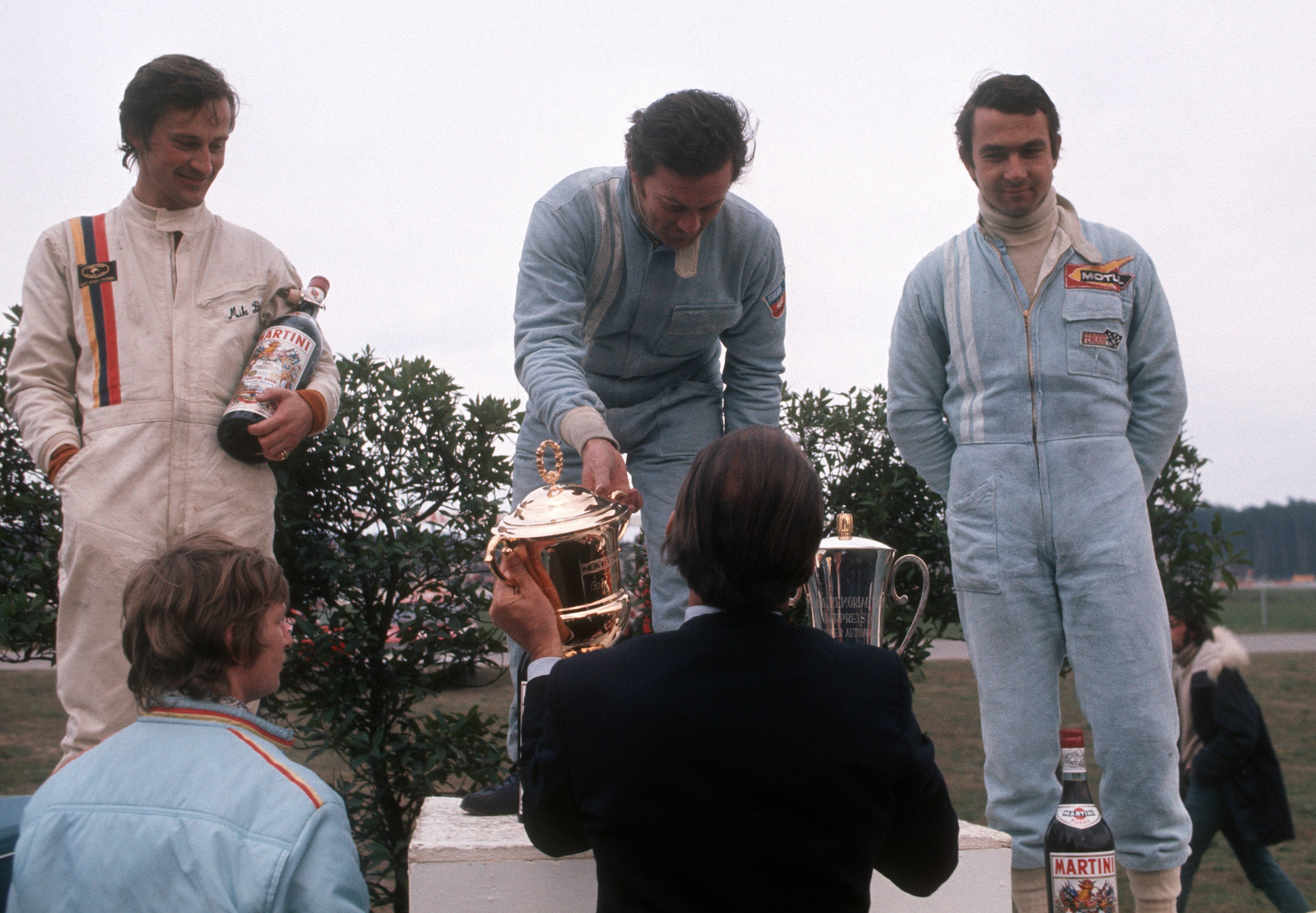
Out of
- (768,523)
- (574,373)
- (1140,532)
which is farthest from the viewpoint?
(1140,532)

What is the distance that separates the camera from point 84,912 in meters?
1.40

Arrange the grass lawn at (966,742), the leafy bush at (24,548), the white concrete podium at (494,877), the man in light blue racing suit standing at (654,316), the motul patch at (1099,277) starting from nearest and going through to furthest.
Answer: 1. the white concrete podium at (494,877)
2. the man in light blue racing suit standing at (654,316)
3. the motul patch at (1099,277)
4. the leafy bush at (24,548)
5. the grass lawn at (966,742)

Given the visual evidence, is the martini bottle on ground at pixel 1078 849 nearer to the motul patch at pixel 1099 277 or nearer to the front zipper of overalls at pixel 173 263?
the motul patch at pixel 1099 277

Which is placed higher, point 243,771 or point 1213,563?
point 243,771

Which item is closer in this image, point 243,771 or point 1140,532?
Answer: point 243,771

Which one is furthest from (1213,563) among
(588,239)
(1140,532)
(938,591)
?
(588,239)

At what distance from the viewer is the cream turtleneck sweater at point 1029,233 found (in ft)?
9.03

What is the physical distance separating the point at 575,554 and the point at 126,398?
1.16 m

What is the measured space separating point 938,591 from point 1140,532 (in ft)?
5.86

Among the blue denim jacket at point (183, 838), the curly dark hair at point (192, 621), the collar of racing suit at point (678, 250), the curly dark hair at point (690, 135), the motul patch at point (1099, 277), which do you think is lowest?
the blue denim jacket at point (183, 838)

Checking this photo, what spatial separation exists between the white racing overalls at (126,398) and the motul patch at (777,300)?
1.07 meters

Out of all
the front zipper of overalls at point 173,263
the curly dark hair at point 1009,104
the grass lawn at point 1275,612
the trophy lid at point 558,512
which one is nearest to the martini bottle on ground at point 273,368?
the front zipper of overalls at point 173,263

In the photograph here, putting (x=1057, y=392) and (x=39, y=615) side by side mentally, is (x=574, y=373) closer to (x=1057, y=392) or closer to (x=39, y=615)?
(x=1057, y=392)

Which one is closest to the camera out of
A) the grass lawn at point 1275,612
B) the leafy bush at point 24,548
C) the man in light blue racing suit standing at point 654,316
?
the man in light blue racing suit standing at point 654,316
